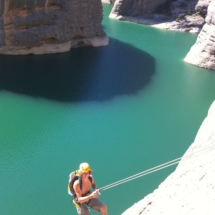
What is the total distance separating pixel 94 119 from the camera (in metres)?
16.6

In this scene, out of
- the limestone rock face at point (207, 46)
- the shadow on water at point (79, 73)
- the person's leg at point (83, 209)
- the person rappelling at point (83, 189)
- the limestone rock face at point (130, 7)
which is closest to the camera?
the person rappelling at point (83, 189)

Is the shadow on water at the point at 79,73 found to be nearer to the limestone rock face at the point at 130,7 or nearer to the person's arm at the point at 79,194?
the limestone rock face at the point at 130,7

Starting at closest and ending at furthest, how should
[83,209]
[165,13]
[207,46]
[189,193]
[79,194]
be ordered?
[189,193] < [79,194] < [83,209] < [207,46] < [165,13]

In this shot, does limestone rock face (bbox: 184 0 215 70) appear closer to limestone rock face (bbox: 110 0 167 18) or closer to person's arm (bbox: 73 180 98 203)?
limestone rock face (bbox: 110 0 167 18)

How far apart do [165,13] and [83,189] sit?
3656cm

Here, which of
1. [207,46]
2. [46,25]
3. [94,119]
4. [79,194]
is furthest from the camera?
[46,25]

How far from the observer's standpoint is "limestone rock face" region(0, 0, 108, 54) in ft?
77.0

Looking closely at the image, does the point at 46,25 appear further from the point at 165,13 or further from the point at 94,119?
the point at 165,13

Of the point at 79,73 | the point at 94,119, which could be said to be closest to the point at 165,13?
the point at 79,73

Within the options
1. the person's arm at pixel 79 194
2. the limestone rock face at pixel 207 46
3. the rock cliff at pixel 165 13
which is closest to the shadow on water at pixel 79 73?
the limestone rock face at pixel 207 46

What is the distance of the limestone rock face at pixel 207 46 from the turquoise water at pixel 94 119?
2.18 feet

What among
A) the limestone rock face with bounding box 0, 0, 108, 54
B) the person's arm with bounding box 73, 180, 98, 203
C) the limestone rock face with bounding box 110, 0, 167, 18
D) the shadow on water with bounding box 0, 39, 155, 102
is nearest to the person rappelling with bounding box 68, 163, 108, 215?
the person's arm with bounding box 73, 180, 98, 203

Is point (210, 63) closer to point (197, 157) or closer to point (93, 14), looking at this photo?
point (93, 14)

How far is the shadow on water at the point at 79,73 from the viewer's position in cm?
1955
